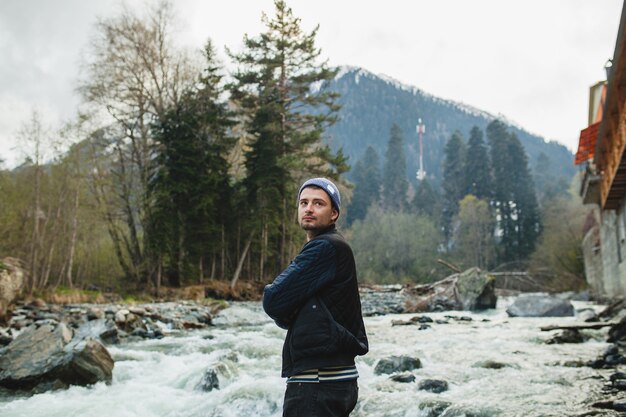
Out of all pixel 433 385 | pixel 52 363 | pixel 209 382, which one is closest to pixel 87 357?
pixel 52 363

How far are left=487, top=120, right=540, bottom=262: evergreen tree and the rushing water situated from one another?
2083 inches

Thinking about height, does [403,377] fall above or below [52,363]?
below

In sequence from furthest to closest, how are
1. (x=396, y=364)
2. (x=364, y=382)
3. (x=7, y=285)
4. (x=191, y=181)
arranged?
(x=191, y=181) → (x=7, y=285) → (x=396, y=364) → (x=364, y=382)

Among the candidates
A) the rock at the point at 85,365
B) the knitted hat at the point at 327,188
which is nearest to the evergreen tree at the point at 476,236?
the rock at the point at 85,365

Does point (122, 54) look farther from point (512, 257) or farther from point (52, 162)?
point (512, 257)

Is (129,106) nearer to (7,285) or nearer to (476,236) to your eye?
(7,285)

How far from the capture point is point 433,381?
6094 millimetres

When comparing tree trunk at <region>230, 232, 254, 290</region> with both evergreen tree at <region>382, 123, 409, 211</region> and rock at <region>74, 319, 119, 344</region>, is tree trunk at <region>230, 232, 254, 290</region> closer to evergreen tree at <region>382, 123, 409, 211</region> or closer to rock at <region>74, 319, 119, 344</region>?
rock at <region>74, 319, 119, 344</region>

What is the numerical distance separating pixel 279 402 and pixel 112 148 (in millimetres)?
19762

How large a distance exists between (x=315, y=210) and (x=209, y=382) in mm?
4469

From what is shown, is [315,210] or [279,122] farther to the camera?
[279,122]

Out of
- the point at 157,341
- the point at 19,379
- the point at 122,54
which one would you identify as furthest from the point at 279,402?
the point at 122,54

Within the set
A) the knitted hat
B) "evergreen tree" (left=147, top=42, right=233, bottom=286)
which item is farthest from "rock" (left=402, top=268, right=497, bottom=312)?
the knitted hat

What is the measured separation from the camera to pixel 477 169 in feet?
245
